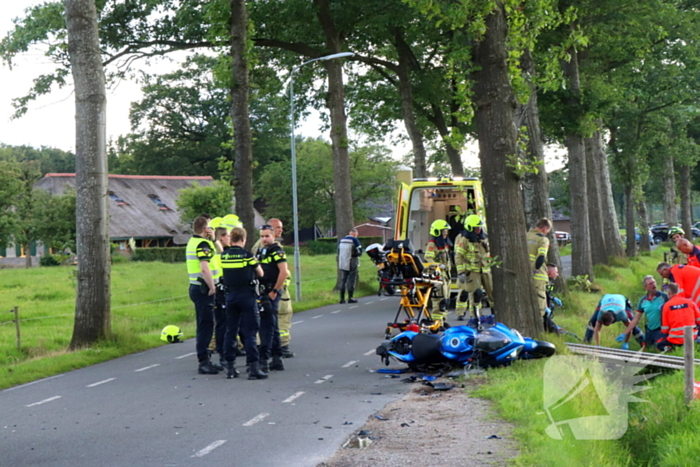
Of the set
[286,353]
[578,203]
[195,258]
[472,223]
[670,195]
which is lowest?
[286,353]

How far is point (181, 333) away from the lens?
52.5 feet

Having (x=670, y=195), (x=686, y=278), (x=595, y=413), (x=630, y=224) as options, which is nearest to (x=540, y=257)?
(x=686, y=278)

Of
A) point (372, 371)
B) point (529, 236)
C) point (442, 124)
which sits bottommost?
point (372, 371)

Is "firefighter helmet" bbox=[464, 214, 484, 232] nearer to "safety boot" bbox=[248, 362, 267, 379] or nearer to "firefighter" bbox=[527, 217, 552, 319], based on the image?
"firefighter" bbox=[527, 217, 552, 319]

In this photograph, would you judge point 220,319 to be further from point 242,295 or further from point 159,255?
point 159,255

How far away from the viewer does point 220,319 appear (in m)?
11.7

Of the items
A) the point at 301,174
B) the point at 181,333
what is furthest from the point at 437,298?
the point at 301,174

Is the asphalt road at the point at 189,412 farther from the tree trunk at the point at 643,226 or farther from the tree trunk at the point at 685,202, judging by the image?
the tree trunk at the point at 685,202

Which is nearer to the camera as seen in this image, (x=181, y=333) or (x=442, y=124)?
(x=181, y=333)

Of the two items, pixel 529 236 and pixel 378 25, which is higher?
pixel 378 25

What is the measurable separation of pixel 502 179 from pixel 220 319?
418 centimetres

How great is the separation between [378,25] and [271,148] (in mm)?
53092

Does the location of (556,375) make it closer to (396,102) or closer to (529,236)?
(529,236)

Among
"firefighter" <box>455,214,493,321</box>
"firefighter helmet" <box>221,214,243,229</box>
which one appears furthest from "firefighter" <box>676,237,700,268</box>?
"firefighter helmet" <box>221,214,243,229</box>
